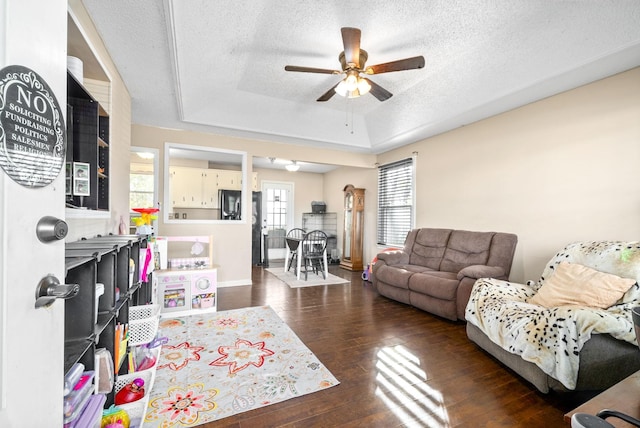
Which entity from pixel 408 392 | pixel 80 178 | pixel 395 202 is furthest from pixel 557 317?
pixel 395 202

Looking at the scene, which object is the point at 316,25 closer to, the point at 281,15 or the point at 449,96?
the point at 281,15

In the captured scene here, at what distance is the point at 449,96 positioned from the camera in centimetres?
330

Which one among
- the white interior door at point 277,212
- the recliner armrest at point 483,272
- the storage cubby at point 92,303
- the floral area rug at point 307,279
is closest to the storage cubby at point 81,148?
the storage cubby at point 92,303

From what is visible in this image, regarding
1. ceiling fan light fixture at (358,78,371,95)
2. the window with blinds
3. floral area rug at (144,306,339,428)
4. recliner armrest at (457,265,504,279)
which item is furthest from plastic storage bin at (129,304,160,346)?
the window with blinds

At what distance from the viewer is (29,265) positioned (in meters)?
0.54

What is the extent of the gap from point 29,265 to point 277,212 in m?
6.95

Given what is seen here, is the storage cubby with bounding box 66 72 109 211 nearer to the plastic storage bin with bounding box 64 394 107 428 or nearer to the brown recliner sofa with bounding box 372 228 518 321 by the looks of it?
the plastic storage bin with bounding box 64 394 107 428

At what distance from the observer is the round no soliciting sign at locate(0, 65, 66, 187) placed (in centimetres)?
49

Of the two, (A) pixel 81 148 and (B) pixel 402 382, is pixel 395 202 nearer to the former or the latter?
(B) pixel 402 382

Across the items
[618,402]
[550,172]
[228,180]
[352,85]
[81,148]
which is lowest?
[618,402]

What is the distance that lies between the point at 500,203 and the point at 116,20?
4172 mm

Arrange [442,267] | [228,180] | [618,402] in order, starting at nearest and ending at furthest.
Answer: [618,402] < [442,267] < [228,180]

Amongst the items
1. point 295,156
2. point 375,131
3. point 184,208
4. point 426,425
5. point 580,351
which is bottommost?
point 426,425

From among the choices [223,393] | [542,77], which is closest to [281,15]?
[542,77]
